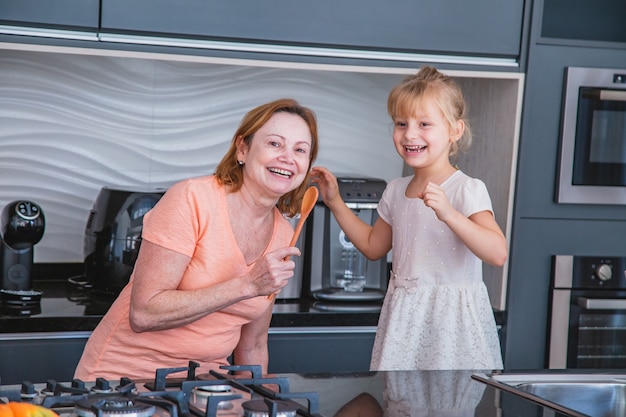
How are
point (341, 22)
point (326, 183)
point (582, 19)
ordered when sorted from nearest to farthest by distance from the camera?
point (326, 183) < point (341, 22) < point (582, 19)

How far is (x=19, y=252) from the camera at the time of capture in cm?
221

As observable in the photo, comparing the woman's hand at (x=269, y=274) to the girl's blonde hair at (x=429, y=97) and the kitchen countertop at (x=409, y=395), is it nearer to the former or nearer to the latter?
the kitchen countertop at (x=409, y=395)

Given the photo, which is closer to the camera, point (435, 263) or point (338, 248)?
point (435, 263)

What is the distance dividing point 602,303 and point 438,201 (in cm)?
93

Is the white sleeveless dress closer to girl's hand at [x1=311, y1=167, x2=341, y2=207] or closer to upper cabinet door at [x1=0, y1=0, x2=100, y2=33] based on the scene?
girl's hand at [x1=311, y1=167, x2=341, y2=207]

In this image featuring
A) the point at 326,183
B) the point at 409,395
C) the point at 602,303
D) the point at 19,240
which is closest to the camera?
the point at 409,395

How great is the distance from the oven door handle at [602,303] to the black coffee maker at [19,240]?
1.48 meters

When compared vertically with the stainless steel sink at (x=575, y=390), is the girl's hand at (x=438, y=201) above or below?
above

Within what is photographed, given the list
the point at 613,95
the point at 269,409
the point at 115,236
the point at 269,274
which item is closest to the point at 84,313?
the point at 115,236

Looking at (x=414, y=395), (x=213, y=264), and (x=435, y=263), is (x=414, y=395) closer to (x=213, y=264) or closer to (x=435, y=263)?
(x=213, y=264)

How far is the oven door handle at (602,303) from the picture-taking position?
2432 millimetres

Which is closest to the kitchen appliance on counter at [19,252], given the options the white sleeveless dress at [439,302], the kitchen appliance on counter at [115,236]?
the kitchen appliance on counter at [115,236]

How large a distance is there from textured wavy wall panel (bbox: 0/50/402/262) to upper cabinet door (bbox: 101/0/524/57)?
0.42 metres

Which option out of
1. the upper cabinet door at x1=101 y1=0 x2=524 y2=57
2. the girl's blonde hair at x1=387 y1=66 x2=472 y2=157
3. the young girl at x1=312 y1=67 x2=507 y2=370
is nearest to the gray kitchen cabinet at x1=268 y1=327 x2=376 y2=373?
the young girl at x1=312 y1=67 x2=507 y2=370
